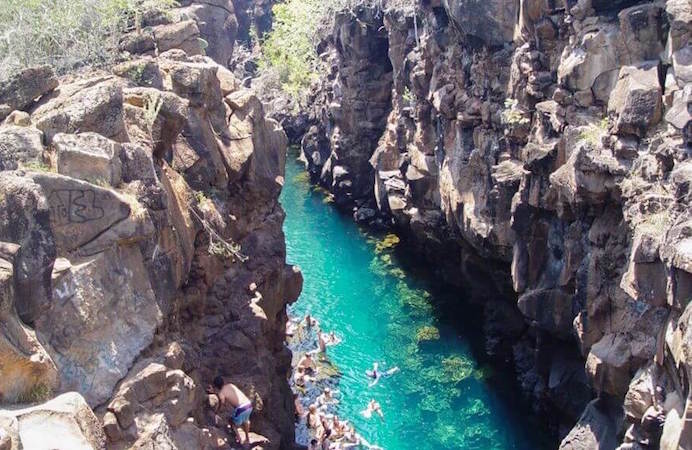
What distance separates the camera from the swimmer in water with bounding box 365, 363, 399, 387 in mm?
21328

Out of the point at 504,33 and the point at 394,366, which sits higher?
the point at 504,33

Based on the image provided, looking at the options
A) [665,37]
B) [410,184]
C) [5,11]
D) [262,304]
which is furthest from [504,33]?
[5,11]

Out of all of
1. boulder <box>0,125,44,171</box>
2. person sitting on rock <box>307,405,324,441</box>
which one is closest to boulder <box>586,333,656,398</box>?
person sitting on rock <box>307,405,324,441</box>

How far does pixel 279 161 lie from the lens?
1895 centimetres

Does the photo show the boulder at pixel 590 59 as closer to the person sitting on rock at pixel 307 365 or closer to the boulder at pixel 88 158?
the boulder at pixel 88 158

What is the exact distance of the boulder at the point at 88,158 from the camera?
33.4ft

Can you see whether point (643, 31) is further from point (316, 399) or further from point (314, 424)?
point (316, 399)

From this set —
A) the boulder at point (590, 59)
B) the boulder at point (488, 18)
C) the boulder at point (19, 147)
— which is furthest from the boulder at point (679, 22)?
the boulder at point (19, 147)

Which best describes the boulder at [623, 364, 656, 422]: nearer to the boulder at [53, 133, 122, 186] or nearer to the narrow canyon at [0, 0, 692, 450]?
the narrow canyon at [0, 0, 692, 450]

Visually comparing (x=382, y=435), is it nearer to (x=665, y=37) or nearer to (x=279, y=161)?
(x=279, y=161)

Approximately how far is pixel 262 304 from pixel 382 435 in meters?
5.42

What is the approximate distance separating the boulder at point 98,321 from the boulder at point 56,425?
2.99ft

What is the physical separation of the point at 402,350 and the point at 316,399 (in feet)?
13.7

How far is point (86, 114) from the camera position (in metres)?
11.2
